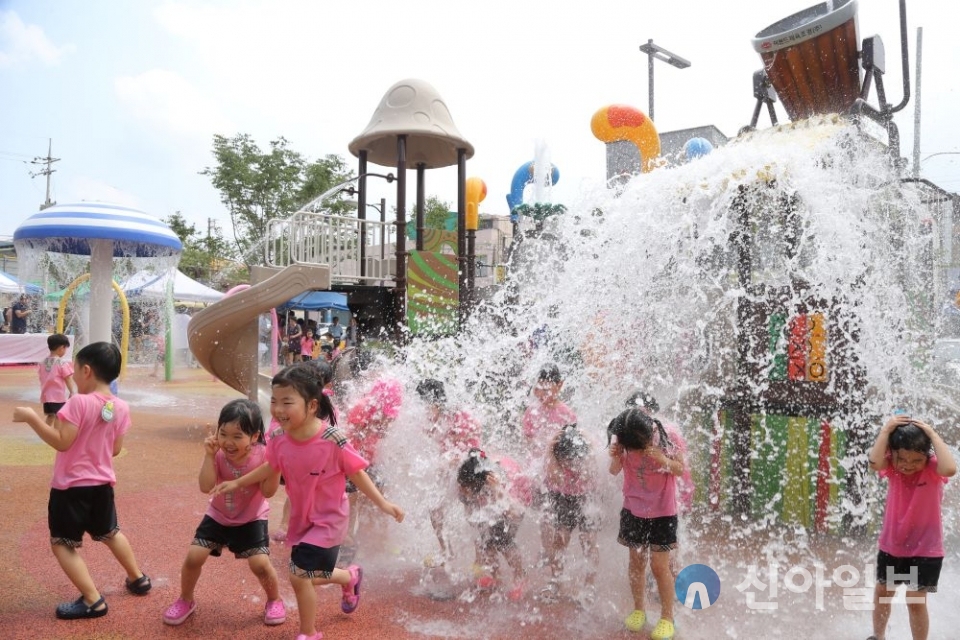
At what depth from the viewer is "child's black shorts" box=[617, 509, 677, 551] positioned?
10.6 feet

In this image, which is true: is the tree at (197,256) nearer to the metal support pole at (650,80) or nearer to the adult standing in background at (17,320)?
the adult standing in background at (17,320)

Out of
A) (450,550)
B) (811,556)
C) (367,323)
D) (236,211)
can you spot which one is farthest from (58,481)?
(236,211)

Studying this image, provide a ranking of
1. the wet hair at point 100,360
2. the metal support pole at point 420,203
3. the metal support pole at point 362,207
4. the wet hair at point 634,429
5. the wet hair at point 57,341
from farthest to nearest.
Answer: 1. the metal support pole at point 420,203
2. the metal support pole at point 362,207
3. the wet hair at point 57,341
4. the wet hair at point 100,360
5. the wet hair at point 634,429

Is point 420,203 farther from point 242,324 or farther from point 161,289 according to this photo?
point 161,289

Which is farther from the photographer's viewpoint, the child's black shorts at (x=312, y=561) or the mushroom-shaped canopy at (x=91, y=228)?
the mushroom-shaped canopy at (x=91, y=228)

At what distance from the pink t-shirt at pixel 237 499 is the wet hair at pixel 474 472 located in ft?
3.37

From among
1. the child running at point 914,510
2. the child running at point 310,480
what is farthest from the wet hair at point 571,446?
the child running at point 914,510

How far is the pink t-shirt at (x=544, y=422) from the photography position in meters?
3.94

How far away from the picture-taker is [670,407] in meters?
4.62

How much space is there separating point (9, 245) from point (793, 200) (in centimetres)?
3956

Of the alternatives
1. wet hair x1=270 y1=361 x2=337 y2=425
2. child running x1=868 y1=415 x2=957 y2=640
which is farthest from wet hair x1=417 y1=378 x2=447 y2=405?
child running x1=868 y1=415 x2=957 y2=640

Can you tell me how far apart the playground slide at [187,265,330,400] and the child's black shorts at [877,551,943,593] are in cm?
614

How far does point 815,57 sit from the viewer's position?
546 cm

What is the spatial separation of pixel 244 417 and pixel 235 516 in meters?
0.49
